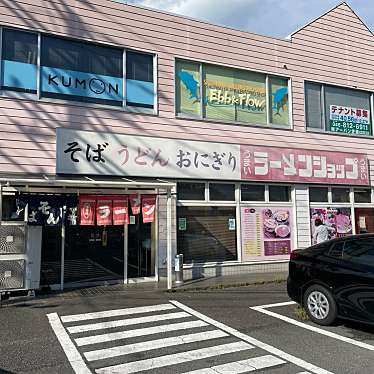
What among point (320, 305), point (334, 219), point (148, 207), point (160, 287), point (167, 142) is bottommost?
point (160, 287)

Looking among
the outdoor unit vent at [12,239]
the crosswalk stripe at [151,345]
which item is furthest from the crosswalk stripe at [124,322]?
the outdoor unit vent at [12,239]

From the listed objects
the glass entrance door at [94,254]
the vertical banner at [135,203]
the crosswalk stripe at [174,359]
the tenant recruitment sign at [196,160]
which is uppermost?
the tenant recruitment sign at [196,160]

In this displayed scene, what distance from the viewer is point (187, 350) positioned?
573 cm

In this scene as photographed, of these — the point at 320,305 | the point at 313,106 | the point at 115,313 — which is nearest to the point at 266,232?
the point at 313,106

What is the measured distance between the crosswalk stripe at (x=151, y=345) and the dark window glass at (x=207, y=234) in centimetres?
550

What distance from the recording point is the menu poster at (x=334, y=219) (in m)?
14.0

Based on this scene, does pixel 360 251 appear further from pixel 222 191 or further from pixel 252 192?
pixel 252 192

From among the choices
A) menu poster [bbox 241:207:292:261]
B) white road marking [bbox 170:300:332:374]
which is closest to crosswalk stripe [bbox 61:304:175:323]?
white road marking [bbox 170:300:332:374]

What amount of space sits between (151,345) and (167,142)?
671cm

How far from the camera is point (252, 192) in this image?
1309 cm

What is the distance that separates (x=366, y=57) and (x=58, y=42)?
11.0 meters

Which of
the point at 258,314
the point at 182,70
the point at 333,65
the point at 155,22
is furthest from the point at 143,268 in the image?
the point at 333,65

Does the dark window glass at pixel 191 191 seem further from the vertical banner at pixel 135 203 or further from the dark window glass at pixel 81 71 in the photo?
the dark window glass at pixel 81 71

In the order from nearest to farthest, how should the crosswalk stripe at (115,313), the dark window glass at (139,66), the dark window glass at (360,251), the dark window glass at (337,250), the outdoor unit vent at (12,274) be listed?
the dark window glass at (360,251)
the dark window glass at (337,250)
the crosswalk stripe at (115,313)
the outdoor unit vent at (12,274)
the dark window glass at (139,66)
